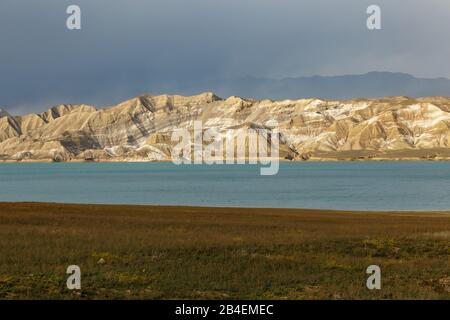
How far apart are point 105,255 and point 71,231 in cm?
1116

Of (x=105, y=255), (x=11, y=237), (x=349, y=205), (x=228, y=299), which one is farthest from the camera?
(x=349, y=205)

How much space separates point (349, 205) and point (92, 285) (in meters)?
78.5

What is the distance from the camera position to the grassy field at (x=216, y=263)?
1855 cm

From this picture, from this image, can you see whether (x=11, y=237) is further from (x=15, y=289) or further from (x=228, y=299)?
(x=228, y=299)

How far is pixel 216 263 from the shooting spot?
2384cm

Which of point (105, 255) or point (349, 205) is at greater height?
point (105, 255)

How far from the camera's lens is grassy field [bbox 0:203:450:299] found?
18.5 metres

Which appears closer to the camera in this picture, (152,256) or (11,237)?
(152,256)

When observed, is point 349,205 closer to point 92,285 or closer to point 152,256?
point 152,256

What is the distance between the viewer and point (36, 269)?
70.5 feet
